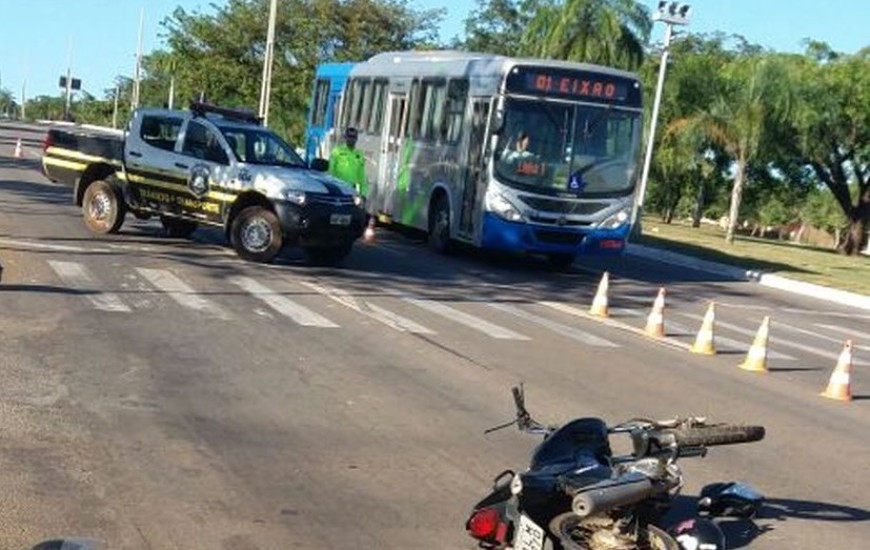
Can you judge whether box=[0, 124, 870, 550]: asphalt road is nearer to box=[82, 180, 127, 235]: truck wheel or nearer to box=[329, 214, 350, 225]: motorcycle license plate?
box=[82, 180, 127, 235]: truck wheel

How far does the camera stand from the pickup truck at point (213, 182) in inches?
664

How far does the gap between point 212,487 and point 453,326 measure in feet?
22.5

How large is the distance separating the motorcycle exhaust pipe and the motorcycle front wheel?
16cm

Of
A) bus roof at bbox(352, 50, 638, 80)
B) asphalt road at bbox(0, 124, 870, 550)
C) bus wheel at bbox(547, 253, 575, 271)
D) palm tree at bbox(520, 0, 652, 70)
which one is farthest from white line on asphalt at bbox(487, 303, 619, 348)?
palm tree at bbox(520, 0, 652, 70)

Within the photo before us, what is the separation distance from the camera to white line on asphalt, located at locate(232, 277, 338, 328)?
12.5 metres

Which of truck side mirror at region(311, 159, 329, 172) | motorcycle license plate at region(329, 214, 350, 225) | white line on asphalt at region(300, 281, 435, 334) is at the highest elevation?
truck side mirror at region(311, 159, 329, 172)

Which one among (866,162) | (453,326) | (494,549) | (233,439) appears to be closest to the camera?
(494,549)

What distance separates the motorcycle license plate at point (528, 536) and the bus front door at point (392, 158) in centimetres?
1881

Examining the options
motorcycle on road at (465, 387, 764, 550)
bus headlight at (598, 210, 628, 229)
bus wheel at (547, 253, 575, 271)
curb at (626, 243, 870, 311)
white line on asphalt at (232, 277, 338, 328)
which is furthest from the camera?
curb at (626, 243, 870, 311)

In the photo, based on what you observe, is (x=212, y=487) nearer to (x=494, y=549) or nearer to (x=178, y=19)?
(x=494, y=549)

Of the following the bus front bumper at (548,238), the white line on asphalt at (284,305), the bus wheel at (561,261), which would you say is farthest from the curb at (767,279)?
the white line on asphalt at (284,305)

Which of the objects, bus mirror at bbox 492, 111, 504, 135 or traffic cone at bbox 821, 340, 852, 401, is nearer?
traffic cone at bbox 821, 340, 852, 401

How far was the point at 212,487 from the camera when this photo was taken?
650cm

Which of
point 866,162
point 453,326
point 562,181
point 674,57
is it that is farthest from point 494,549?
point 674,57
